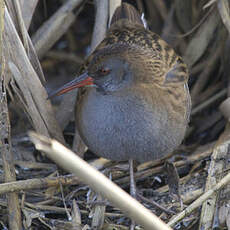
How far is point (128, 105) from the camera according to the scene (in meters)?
A: 2.90

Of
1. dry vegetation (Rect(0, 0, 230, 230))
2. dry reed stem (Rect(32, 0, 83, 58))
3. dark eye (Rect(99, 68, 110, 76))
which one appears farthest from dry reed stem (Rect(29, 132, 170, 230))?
dry reed stem (Rect(32, 0, 83, 58))

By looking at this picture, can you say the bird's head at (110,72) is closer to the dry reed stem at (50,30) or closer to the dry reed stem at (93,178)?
the dry reed stem at (50,30)

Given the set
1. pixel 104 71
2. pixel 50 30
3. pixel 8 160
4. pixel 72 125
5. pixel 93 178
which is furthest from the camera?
pixel 72 125

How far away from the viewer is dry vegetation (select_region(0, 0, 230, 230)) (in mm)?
2867

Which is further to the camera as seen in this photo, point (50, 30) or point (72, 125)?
point (72, 125)

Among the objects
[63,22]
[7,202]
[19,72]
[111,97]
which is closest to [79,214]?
[7,202]

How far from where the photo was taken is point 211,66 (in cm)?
415

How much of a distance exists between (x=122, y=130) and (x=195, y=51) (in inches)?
56.3

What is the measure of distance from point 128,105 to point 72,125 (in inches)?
44.5

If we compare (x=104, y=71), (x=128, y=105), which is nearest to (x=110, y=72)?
(x=104, y=71)

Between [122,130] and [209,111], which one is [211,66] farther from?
[122,130]

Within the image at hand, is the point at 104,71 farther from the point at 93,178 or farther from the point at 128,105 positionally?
the point at 93,178

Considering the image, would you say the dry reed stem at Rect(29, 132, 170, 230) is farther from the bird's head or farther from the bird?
the bird's head

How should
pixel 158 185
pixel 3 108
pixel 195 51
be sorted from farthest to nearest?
pixel 195 51, pixel 158 185, pixel 3 108
